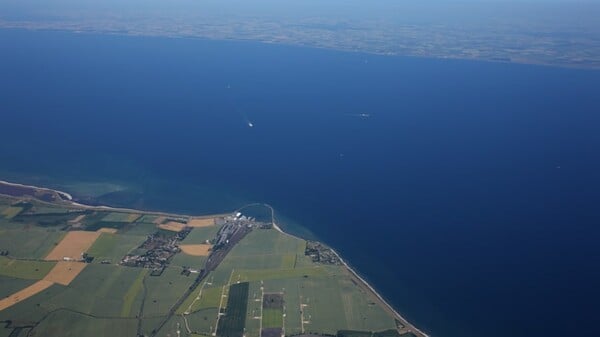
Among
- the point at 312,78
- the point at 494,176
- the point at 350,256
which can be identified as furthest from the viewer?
the point at 312,78

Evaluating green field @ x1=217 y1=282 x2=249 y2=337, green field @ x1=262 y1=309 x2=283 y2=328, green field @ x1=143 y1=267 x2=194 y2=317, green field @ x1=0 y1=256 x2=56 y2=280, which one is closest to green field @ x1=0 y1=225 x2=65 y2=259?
green field @ x1=0 y1=256 x2=56 y2=280

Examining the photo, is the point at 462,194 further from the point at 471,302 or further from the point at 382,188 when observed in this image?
the point at 471,302

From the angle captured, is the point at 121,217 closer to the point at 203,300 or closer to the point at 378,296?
the point at 203,300

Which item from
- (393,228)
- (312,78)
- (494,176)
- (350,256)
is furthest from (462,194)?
(312,78)

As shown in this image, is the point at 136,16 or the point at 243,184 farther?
the point at 136,16

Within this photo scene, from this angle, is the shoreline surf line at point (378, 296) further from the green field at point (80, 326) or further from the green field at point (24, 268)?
the green field at point (24, 268)

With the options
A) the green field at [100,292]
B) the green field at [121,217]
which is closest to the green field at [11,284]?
the green field at [100,292]
